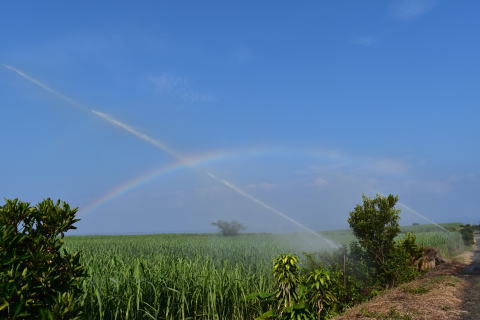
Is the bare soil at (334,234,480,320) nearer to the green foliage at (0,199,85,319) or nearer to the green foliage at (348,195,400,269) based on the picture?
the green foliage at (348,195,400,269)

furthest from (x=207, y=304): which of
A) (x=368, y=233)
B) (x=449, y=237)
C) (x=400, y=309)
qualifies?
(x=449, y=237)

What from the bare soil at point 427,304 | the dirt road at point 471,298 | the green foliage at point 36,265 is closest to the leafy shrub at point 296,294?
the bare soil at point 427,304

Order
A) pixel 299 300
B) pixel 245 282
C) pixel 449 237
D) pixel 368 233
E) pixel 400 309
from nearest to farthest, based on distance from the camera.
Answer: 1. pixel 299 300
2. pixel 400 309
3. pixel 245 282
4. pixel 368 233
5. pixel 449 237

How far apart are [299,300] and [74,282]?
538cm

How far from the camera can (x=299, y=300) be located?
30.5 ft

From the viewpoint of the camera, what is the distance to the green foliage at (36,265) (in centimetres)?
496

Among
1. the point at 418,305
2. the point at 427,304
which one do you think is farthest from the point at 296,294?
the point at 427,304

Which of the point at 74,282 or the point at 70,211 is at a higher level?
the point at 70,211

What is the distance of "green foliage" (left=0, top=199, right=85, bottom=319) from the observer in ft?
16.3

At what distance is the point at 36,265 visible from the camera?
5.36 m

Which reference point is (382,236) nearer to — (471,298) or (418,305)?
(471,298)

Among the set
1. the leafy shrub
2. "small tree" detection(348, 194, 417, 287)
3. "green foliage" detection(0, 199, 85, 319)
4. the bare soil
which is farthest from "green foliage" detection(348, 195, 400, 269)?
"green foliage" detection(0, 199, 85, 319)

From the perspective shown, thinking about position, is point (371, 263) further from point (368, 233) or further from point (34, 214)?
point (34, 214)

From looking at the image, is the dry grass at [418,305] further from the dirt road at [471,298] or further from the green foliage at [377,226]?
the green foliage at [377,226]
